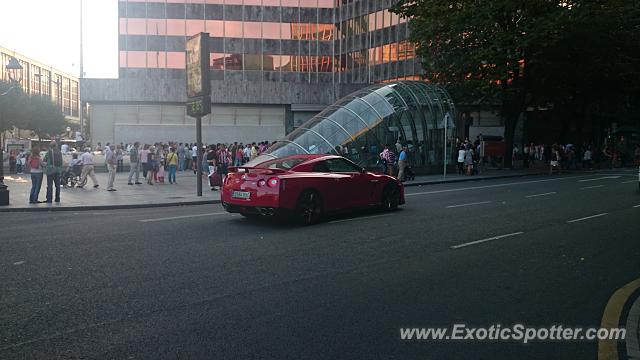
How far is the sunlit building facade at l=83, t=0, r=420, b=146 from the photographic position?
157 feet

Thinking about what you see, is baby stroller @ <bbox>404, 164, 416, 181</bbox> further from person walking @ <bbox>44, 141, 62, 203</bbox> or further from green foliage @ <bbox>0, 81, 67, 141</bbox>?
green foliage @ <bbox>0, 81, 67, 141</bbox>

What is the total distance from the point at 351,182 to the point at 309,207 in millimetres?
1410

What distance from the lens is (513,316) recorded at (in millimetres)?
5109

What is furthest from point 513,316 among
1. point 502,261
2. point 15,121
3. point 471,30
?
point 15,121

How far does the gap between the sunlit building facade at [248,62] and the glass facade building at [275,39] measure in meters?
0.09

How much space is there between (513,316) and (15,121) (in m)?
66.5

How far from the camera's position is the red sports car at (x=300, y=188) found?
1037 centimetres

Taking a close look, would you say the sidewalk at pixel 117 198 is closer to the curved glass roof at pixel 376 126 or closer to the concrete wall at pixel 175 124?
the curved glass roof at pixel 376 126

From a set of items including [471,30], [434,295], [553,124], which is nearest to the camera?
[434,295]

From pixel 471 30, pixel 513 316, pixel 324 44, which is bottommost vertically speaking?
pixel 513 316

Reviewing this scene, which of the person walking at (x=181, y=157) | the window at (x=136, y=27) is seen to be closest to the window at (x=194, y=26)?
the window at (x=136, y=27)

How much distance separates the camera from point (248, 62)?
53.3 m

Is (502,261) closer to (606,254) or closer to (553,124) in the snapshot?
(606,254)

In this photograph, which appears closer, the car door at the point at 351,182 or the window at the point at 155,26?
the car door at the point at 351,182
